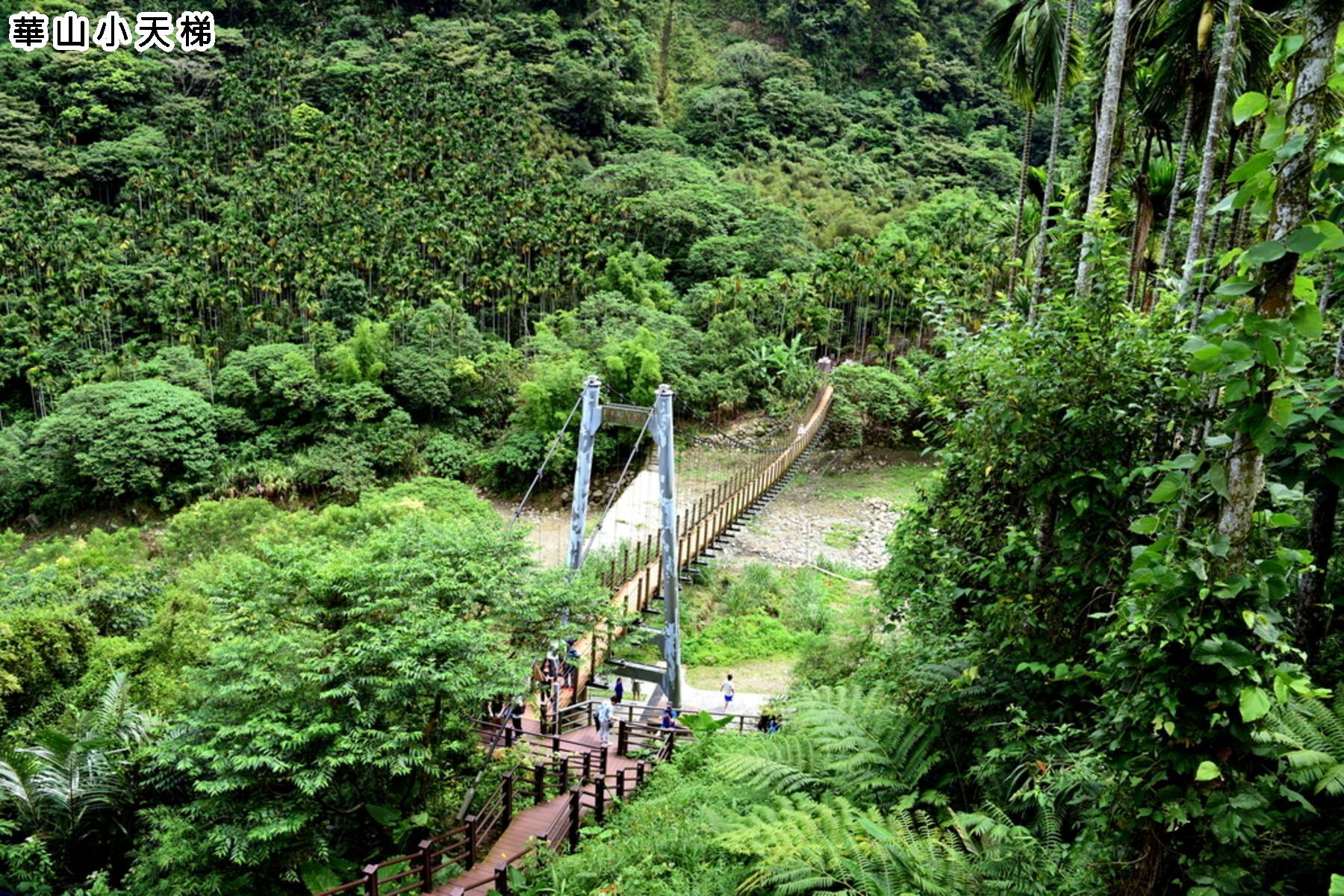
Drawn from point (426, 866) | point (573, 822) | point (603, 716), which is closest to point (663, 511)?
point (603, 716)

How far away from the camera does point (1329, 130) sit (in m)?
1.85

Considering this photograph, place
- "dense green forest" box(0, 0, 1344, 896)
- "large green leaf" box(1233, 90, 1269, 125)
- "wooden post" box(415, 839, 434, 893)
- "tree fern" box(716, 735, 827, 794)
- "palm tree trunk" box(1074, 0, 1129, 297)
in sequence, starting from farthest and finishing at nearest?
1. "palm tree trunk" box(1074, 0, 1129, 297)
2. "wooden post" box(415, 839, 434, 893)
3. "tree fern" box(716, 735, 827, 794)
4. "dense green forest" box(0, 0, 1344, 896)
5. "large green leaf" box(1233, 90, 1269, 125)

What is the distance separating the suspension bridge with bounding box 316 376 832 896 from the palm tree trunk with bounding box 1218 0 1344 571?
4.32 m

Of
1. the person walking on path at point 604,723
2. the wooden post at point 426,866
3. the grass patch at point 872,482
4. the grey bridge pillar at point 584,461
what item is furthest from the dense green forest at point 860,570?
the grey bridge pillar at point 584,461

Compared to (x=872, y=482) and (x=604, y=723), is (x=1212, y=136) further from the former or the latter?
(x=872, y=482)

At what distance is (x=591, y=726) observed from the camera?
8.93m

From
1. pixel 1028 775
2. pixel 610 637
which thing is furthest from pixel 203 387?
pixel 1028 775

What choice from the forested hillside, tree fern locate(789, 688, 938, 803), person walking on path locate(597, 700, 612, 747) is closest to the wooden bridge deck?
person walking on path locate(597, 700, 612, 747)

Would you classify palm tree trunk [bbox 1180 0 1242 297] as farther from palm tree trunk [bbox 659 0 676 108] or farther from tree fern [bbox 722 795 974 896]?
palm tree trunk [bbox 659 0 676 108]

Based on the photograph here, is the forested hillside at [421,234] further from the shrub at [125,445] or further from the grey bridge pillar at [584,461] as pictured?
the grey bridge pillar at [584,461]

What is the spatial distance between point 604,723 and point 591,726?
74cm

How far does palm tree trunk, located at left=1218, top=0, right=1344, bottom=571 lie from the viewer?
1.80 meters

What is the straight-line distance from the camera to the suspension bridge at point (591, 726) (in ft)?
18.0

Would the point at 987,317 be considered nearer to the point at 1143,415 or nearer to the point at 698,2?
the point at 1143,415
